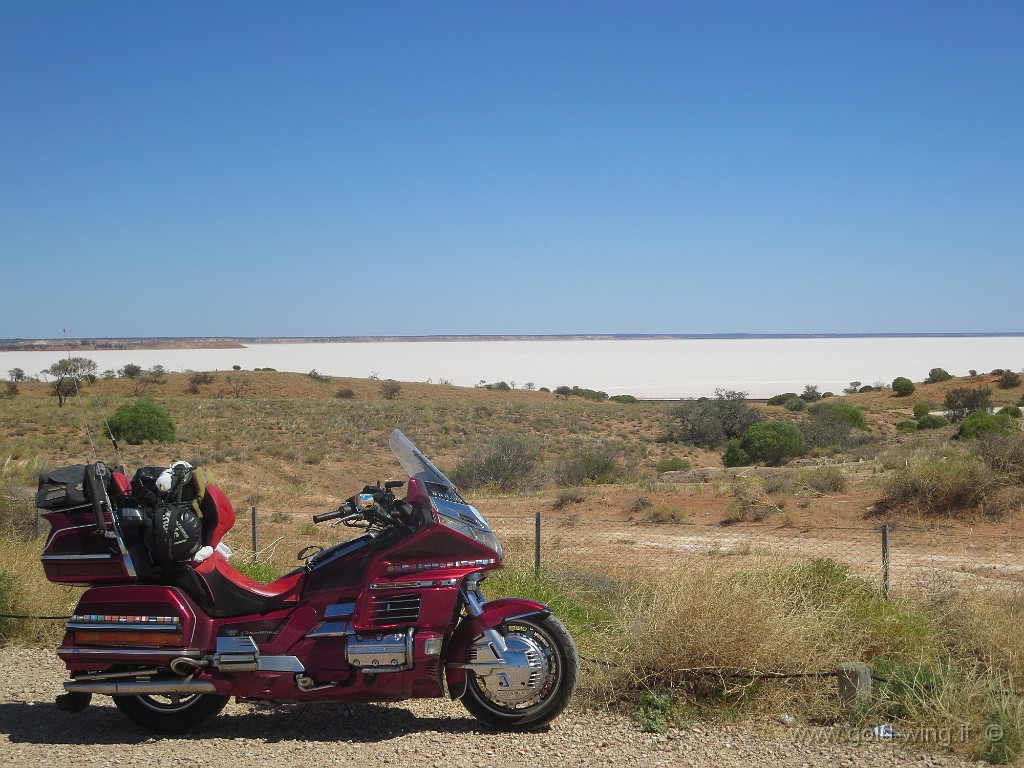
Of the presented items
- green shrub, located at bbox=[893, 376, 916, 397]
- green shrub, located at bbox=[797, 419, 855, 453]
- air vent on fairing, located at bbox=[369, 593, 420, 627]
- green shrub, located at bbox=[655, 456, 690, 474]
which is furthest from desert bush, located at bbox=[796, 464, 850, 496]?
green shrub, located at bbox=[893, 376, 916, 397]

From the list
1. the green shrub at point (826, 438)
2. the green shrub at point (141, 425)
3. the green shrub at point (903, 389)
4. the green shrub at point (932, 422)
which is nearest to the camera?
the green shrub at point (826, 438)

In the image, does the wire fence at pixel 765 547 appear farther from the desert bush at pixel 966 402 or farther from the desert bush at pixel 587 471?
the desert bush at pixel 966 402

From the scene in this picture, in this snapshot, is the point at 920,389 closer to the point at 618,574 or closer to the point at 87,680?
the point at 618,574

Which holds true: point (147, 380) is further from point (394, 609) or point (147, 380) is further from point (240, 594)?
point (394, 609)

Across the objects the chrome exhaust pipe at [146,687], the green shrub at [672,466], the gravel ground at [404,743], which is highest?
the chrome exhaust pipe at [146,687]

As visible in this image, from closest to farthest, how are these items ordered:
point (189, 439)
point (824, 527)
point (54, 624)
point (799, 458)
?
point (54, 624) < point (824, 527) < point (799, 458) < point (189, 439)

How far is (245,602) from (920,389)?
184 ft

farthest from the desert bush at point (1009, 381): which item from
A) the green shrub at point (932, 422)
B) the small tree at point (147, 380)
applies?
the small tree at point (147, 380)

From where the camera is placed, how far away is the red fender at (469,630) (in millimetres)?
5023

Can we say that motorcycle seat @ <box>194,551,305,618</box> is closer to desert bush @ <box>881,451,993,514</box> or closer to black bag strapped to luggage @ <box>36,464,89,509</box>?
black bag strapped to luggage @ <box>36,464,89,509</box>

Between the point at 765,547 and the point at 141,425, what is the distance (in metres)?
22.2

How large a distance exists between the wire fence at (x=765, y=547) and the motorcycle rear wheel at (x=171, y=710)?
5.31 meters

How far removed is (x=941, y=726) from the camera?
16.2ft

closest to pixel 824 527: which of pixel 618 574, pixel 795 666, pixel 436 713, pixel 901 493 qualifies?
pixel 901 493
